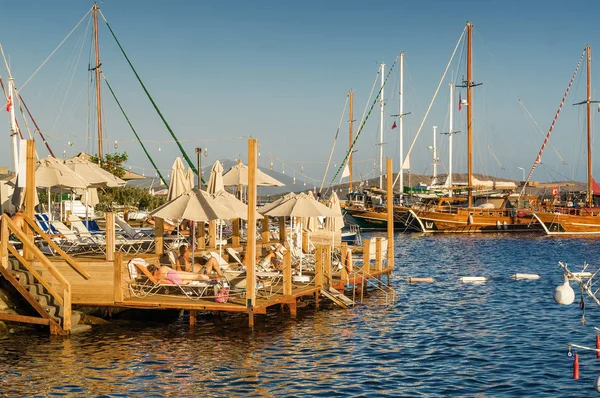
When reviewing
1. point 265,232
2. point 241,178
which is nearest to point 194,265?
point 265,232

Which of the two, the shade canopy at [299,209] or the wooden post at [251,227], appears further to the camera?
the shade canopy at [299,209]

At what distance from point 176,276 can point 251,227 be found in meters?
3.15

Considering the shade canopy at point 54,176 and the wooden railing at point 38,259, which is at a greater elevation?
the shade canopy at point 54,176

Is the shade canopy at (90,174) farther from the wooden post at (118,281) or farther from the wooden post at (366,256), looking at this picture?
the wooden post at (366,256)

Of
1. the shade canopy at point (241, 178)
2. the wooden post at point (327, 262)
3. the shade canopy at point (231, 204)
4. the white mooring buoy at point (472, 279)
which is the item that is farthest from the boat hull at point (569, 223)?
the shade canopy at point (231, 204)

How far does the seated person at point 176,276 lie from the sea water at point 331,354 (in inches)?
57.8

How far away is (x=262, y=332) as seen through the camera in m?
20.7

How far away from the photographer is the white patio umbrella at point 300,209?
2448cm

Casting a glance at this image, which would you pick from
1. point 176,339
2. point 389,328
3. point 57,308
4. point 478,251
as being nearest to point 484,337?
point 389,328

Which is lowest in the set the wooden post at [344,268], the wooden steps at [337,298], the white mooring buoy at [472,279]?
the white mooring buoy at [472,279]

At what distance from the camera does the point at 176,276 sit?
20625 millimetres

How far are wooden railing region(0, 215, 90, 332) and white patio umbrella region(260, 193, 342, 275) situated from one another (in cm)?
704

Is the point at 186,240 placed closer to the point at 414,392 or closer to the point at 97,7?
the point at 414,392

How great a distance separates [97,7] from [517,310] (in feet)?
103
